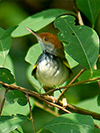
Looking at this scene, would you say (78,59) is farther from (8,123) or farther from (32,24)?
(32,24)

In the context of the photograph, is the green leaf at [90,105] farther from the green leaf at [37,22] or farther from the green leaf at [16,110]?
the green leaf at [37,22]

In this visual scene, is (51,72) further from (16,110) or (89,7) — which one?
(89,7)

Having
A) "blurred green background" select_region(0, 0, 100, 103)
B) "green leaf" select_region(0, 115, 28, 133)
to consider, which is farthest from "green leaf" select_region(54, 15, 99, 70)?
"blurred green background" select_region(0, 0, 100, 103)

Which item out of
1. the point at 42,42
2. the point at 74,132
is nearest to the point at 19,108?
the point at 42,42

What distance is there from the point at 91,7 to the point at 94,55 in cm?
105

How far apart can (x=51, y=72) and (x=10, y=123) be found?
99 cm

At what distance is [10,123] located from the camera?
1.63 m

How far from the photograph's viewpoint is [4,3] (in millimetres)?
4445

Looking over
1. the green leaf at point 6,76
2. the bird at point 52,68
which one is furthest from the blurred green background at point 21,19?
the green leaf at point 6,76

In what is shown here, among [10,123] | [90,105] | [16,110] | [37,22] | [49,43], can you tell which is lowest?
[90,105]

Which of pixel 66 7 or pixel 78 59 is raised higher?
pixel 78 59

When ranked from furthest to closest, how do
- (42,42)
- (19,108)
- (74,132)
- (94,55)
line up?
(42,42) < (19,108) < (94,55) < (74,132)

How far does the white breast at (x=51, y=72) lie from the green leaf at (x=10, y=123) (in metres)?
0.89

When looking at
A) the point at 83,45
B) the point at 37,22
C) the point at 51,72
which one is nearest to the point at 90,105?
the point at 51,72
